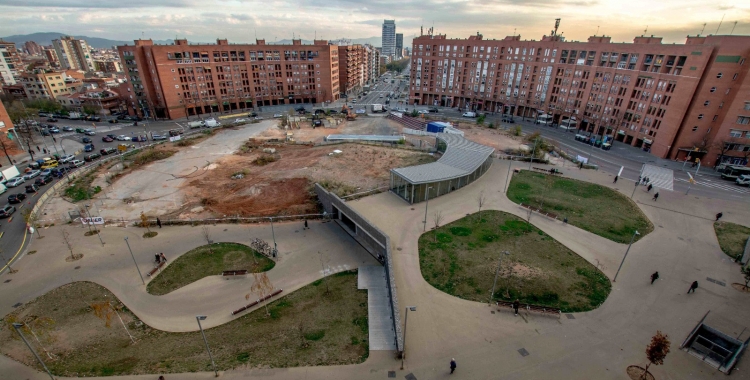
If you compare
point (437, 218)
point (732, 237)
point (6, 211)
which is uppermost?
point (437, 218)

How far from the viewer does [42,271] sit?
1224 inches

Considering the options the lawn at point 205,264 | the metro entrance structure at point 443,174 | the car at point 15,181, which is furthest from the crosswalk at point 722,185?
the car at point 15,181

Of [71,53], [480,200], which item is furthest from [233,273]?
[71,53]

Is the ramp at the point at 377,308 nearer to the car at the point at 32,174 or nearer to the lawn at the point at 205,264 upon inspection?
the lawn at the point at 205,264

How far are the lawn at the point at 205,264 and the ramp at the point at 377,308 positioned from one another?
955cm

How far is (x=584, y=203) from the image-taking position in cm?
4316

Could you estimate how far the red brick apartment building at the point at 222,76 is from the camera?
8919 centimetres

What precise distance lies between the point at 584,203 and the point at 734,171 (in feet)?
116

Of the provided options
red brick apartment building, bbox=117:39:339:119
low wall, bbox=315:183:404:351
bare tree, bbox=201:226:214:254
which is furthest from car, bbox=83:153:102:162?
low wall, bbox=315:183:404:351

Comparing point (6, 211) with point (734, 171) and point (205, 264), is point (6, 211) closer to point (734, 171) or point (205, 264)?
point (205, 264)

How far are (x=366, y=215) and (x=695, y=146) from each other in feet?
218

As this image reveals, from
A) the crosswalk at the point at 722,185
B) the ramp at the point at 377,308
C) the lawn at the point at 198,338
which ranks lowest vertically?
the lawn at the point at 198,338

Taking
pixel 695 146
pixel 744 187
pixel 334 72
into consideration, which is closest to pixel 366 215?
pixel 744 187

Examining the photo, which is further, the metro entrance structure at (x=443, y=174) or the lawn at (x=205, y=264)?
the metro entrance structure at (x=443, y=174)
